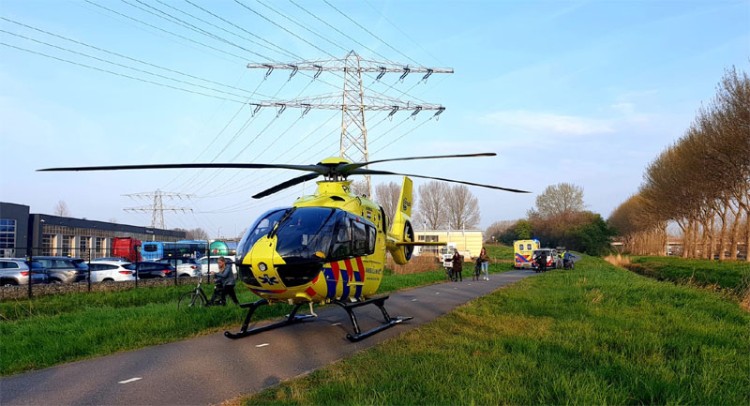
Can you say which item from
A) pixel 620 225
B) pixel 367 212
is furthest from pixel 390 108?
pixel 620 225

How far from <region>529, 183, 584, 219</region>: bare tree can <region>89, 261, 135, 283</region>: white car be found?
8597cm

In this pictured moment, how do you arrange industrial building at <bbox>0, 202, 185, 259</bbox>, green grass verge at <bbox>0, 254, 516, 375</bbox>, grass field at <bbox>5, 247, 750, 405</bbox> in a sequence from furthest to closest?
industrial building at <bbox>0, 202, 185, 259</bbox> < green grass verge at <bbox>0, 254, 516, 375</bbox> < grass field at <bbox>5, 247, 750, 405</bbox>

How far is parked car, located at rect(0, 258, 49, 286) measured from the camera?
66.3 ft

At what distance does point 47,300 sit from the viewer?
623 inches

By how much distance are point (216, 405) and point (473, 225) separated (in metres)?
87.6

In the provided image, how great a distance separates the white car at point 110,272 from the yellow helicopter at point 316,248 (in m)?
15.7

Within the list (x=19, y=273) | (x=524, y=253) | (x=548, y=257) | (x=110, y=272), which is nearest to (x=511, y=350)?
(x=19, y=273)

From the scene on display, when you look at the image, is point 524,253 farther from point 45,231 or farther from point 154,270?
point 45,231

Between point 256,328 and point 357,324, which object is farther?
point 256,328

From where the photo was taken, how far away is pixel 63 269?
22.3 m

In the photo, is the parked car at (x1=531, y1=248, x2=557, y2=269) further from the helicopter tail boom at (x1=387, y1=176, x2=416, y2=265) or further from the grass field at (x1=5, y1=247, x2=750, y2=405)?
the helicopter tail boom at (x1=387, y1=176, x2=416, y2=265)

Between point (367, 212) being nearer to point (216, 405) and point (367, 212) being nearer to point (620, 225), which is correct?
point (216, 405)

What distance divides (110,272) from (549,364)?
73.3ft

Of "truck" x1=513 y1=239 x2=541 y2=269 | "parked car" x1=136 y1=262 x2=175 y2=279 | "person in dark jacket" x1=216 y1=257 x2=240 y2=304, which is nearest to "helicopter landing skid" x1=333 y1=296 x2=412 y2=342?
"person in dark jacket" x1=216 y1=257 x2=240 y2=304
